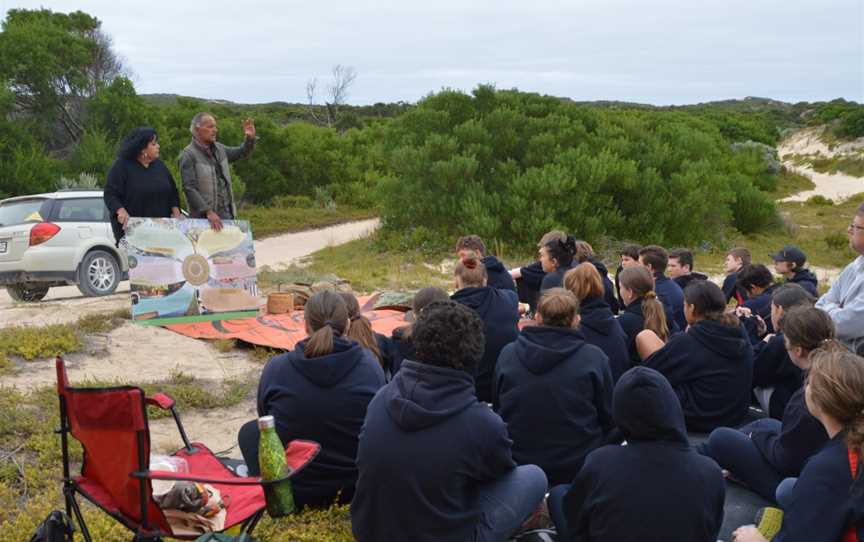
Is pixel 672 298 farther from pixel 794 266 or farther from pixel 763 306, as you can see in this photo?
pixel 794 266

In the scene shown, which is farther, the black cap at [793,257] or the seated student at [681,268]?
the seated student at [681,268]

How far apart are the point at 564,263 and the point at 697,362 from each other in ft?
7.25

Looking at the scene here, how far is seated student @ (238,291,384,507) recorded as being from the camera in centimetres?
349

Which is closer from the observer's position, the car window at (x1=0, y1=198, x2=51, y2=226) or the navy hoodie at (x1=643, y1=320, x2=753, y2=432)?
the navy hoodie at (x1=643, y1=320, x2=753, y2=432)

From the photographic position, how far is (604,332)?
15.2 feet

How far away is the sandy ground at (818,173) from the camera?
3294 cm

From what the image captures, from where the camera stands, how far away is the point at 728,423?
179 inches

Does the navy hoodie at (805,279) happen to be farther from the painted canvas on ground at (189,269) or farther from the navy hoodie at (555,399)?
the painted canvas on ground at (189,269)

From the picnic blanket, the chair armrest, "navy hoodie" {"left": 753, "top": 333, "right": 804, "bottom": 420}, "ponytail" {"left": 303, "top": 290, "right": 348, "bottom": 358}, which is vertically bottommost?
the picnic blanket

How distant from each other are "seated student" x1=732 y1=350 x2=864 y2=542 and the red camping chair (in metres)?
1.79

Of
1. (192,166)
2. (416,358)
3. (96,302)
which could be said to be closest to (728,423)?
Answer: (416,358)

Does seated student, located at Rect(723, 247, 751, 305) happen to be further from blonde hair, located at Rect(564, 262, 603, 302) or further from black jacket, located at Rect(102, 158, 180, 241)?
black jacket, located at Rect(102, 158, 180, 241)

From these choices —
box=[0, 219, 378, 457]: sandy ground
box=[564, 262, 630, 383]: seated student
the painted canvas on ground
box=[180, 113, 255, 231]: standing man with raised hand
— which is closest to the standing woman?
the painted canvas on ground

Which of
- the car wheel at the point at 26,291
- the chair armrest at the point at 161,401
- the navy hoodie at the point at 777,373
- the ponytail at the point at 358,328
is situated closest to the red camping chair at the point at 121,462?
the chair armrest at the point at 161,401
